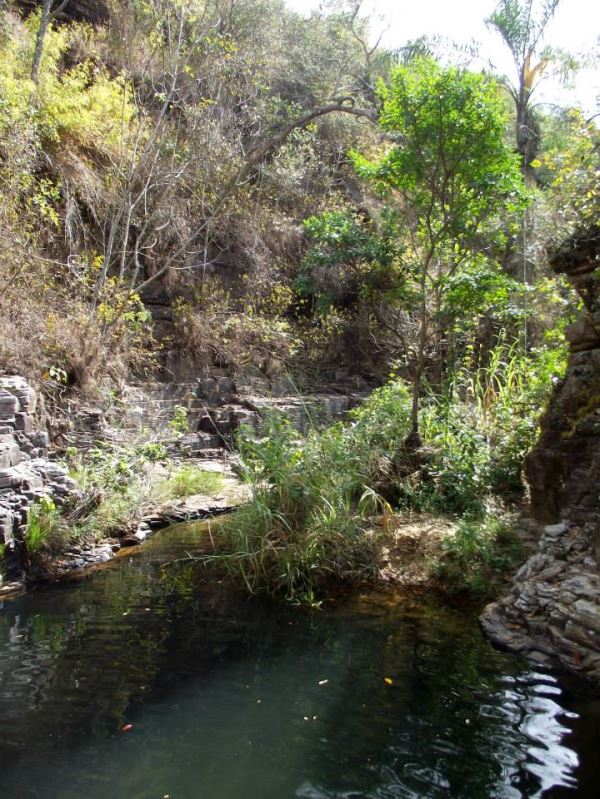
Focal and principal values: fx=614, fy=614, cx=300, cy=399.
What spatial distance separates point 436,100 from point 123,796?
19.9 ft

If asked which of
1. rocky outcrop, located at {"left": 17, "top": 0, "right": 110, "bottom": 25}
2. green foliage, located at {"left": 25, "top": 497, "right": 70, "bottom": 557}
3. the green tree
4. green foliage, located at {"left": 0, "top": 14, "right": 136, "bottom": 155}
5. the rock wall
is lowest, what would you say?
green foliage, located at {"left": 25, "top": 497, "right": 70, "bottom": 557}

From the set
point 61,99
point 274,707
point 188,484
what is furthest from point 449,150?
point 61,99

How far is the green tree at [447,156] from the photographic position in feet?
19.5

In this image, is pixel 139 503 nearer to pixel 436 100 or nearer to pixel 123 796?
pixel 123 796

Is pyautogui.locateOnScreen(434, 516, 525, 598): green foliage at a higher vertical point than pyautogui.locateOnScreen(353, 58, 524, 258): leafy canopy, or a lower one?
lower

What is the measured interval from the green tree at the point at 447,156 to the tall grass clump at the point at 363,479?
1.56 feet

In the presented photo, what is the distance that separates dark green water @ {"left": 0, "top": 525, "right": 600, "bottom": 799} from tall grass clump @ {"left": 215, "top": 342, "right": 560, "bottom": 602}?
0.51m

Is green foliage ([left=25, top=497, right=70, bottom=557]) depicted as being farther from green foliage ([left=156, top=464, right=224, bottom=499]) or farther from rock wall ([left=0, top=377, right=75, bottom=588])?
green foliage ([left=156, top=464, right=224, bottom=499])

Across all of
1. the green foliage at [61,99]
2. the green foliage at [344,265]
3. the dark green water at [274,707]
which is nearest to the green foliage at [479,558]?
the dark green water at [274,707]

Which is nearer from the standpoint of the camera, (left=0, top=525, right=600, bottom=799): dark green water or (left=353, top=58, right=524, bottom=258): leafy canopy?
(left=0, top=525, right=600, bottom=799): dark green water

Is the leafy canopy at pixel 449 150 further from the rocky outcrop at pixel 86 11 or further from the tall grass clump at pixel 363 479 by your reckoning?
the rocky outcrop at pixel 86 11

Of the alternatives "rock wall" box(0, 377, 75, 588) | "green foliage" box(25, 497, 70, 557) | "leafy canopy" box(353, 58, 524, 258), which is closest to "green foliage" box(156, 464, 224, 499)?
"rock wall" box(0, 377, 75, 588)

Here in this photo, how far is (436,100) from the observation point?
235 inches

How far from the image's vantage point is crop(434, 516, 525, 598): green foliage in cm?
487
